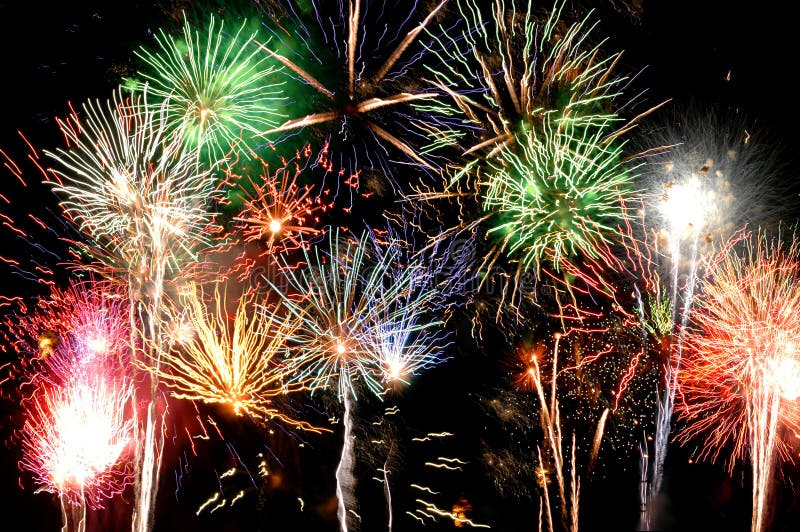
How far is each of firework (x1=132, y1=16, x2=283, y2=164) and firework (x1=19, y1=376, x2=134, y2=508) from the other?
214 inches

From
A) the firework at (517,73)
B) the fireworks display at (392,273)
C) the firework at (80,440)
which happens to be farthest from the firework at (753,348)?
the firework at (80,440)

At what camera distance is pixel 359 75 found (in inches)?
332

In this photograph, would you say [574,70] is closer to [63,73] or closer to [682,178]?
[682,178]

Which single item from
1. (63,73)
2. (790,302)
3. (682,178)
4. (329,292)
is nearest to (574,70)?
(682,178)

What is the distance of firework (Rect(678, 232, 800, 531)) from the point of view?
870 cm

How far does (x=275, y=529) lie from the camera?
40.4 feet

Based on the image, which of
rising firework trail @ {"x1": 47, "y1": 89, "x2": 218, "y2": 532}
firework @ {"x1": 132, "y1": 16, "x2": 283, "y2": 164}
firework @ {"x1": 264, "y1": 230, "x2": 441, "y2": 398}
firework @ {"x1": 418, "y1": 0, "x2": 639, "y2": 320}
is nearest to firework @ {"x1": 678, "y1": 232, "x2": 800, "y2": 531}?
firework @ {"x1": 418, "y1": 0, "x2": 639, "y2": 320}

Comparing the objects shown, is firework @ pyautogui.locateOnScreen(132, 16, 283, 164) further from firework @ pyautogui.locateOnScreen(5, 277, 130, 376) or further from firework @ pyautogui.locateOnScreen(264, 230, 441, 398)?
firework @ pyautogui.locateOnScreen(5, 277, 130, 376)

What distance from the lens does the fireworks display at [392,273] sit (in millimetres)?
8617

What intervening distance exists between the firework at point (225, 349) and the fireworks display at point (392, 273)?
0.31ft

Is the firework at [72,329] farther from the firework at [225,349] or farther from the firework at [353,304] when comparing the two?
the firework at [353,304]

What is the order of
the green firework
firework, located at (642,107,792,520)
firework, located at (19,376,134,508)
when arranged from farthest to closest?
firework, located at (642,107,792,520) → firework, located at (19,376,134,508) → the green firework

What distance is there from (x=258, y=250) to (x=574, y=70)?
25.0 feet

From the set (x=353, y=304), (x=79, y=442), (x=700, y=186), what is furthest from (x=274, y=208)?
(x=700, y=186)
